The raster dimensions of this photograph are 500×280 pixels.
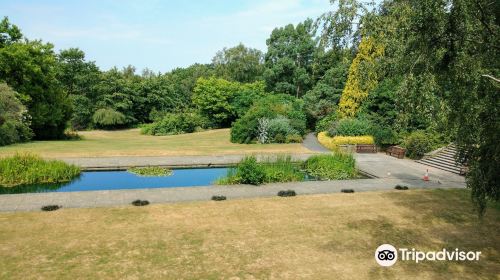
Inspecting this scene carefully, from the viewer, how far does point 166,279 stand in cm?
785

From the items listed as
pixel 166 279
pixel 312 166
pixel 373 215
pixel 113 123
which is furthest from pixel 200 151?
pixel 113 123

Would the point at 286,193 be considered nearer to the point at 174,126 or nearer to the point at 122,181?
the point at 122,181

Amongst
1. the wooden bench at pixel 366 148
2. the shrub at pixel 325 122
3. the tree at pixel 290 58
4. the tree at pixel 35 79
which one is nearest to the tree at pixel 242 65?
the tree at pixel 290 58

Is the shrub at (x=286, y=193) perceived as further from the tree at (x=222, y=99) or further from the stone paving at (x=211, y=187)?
the tree at (x=222, y=99)

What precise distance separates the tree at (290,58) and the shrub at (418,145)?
29.5 m

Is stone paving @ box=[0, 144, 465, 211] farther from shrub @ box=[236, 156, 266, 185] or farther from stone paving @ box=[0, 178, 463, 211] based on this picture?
shrub @ box=[236, 156, 266, 185]

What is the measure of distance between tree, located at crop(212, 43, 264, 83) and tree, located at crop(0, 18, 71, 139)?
33.0m

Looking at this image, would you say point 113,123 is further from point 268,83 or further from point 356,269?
point 356,269

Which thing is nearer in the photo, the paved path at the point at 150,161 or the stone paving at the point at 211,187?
the stone paving at the point at 211,187

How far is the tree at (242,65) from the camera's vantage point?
66.1 m

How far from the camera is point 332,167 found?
776 inches

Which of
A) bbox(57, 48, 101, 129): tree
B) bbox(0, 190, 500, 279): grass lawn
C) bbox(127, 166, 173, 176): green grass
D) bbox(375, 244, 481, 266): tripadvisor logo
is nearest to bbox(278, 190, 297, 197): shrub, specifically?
bbox(0, 190, 500, 279): grass lawn

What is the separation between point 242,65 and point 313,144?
37680mm

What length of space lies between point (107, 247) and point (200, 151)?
1687 cm
